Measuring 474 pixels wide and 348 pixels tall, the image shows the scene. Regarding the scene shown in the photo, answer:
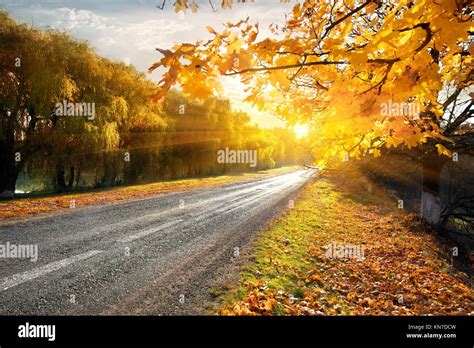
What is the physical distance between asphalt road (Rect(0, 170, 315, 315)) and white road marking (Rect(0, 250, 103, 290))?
2cm

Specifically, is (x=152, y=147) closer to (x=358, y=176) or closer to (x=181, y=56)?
(x=358, y=176)

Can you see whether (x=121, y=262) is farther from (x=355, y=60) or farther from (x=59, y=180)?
(x=59, y=180)

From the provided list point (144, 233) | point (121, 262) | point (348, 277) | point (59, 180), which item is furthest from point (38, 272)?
point (59, 180)

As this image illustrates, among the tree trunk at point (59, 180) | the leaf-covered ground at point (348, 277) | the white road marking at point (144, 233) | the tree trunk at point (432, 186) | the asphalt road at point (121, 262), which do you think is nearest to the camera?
the asphalt road at point (121, 262)

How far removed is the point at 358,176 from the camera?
2766 centimetres

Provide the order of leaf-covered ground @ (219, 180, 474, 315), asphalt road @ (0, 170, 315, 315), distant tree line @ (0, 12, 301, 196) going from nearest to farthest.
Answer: asphalt road @ (0, 170, 315, 315) → leaf-covered ground @ (219, 180, 474, 315) → distant tree line @ (0, 12, 301, 196)

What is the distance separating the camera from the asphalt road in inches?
178

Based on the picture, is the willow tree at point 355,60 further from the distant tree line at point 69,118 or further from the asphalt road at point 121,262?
the distant tree line at point 69,118

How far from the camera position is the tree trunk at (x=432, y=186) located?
10.5 metres

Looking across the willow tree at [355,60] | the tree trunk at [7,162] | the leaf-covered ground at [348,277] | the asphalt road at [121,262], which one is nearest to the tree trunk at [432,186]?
the leaf-covered ground at [348,277]

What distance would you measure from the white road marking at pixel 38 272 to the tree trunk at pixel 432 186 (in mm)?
10737

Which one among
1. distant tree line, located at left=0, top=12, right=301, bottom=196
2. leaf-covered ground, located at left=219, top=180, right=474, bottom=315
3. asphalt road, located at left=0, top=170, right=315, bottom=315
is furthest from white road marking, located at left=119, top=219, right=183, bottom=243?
distant tree line, located at left=0, top=12, right=301, bottom=196

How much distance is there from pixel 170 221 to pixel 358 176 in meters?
21.8
